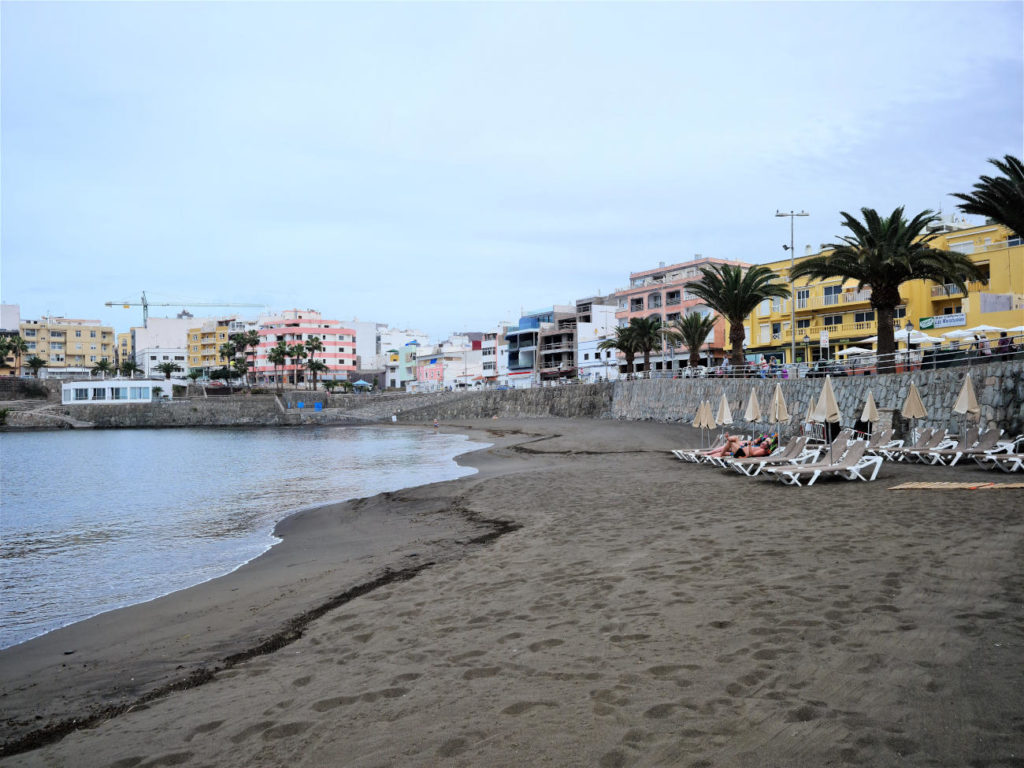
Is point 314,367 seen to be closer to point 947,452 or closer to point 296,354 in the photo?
point 296,354

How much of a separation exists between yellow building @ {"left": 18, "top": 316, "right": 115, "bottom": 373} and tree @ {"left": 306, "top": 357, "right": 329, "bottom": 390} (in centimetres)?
4653

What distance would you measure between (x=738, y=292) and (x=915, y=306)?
1526 centimetres

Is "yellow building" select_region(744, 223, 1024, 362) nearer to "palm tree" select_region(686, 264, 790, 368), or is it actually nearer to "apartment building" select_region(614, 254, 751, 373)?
"palm tree" select_region(686, 264, 790, 368)

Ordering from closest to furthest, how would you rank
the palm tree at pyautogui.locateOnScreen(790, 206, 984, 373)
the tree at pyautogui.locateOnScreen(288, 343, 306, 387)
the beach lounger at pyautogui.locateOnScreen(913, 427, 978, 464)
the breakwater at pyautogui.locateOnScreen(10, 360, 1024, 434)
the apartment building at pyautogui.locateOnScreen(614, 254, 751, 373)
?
the beach lounger at pyautogui.locateOnScreen(913, 427, 978, 464)
the breakwater at pyautogui.locateOnScreen(10, 360, 1024, 434)
the palm tree at pyautogui.locateOnScreen(790, 206, 984, 373)
the apartment building at pyautogui.locateOnScreen(614, 254, 751, 373)
the tree at pyautogui.locateOnScreen(288, 343, 306, 387)

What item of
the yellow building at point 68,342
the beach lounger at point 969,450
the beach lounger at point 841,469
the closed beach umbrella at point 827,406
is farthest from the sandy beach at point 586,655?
the yellow building at point 68,342

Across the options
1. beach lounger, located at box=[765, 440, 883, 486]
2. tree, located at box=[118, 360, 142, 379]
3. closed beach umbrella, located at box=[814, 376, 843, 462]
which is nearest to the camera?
beach lounger, located at box=[765, 440, 883, 486]

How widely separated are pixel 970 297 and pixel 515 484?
35.8 meters

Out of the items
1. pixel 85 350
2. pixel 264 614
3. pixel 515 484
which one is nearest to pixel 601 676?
pixel 264 614

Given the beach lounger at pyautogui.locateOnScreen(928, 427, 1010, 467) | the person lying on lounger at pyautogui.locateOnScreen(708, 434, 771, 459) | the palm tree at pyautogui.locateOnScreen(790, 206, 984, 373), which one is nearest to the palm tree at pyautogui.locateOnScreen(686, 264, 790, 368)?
the palm tree at pyautogui.locateOnScreen(790, 206, 984, 373)

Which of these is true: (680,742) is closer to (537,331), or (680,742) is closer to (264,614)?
(264,614)

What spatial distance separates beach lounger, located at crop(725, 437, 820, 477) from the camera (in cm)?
1595

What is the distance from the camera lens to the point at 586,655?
4895mm

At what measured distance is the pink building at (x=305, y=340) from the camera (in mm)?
117938

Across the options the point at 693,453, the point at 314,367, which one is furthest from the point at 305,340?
the point at 693,453
